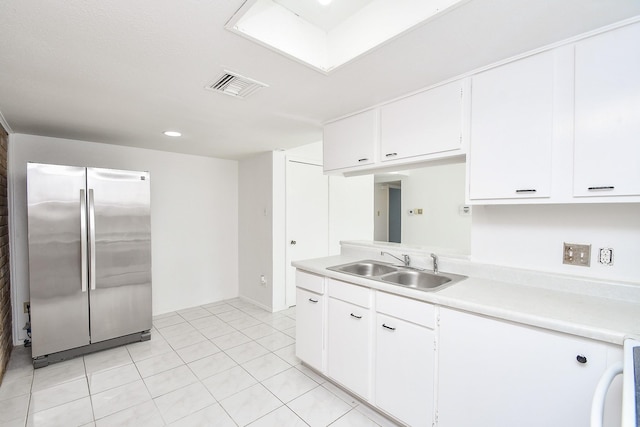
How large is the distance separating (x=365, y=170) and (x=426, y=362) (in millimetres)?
1484

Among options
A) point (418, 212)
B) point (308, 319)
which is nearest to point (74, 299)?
point (308, 319)

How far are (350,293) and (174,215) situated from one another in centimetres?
294

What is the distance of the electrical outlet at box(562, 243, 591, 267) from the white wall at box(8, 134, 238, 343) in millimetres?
3942

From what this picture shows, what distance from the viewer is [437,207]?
5.13m

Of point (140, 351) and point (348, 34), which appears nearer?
point (348, 34)

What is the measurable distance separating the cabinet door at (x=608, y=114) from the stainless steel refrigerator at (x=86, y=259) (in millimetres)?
3435

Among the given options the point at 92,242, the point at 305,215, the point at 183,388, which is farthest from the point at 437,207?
the point at 92,242

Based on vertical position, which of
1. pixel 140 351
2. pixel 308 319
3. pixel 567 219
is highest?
pixel 567 219

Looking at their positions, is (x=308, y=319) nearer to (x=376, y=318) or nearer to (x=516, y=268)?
(x=376, y=318)

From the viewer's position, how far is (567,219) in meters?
1.63

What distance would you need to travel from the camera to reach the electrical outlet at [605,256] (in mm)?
1491

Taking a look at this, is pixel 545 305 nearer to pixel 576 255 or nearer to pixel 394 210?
pixel 576 255

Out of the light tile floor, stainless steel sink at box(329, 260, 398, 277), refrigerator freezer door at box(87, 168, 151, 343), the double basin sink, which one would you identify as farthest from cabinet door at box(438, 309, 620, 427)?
refrigerator freezer door at box(87, 168, 151, 343)

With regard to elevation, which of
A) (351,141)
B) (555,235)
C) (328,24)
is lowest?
(555,235)
